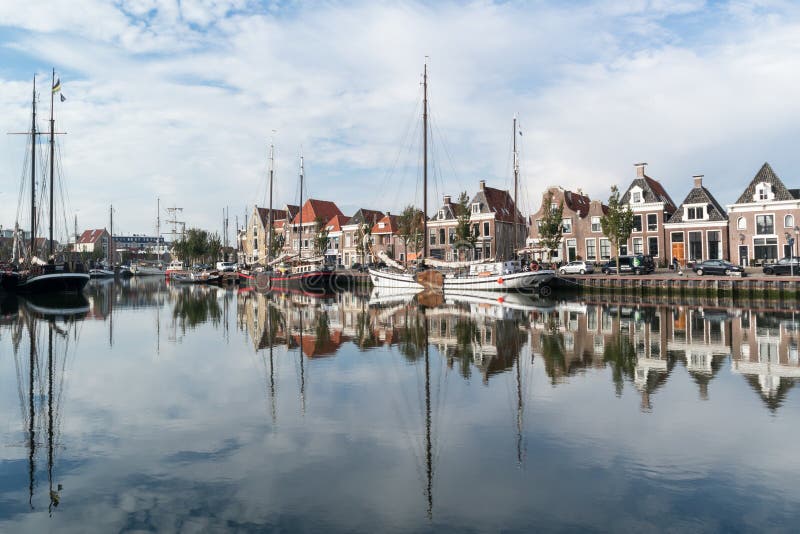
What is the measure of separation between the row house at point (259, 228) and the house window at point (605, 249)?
5953 cm

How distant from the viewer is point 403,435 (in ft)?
31.3

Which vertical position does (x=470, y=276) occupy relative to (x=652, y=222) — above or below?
below

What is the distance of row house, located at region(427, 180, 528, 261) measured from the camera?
69125mm

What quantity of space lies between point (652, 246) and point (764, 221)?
33.5ft

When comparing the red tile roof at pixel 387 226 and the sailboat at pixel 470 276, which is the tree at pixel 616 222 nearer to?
the sailboat at pixel 470 276

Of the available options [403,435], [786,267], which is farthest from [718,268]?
[403,435]

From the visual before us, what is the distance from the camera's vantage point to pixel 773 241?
5081 centimetres

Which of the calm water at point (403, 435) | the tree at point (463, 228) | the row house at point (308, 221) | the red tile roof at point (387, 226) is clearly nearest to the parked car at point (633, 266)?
the tree at point (463, 228)

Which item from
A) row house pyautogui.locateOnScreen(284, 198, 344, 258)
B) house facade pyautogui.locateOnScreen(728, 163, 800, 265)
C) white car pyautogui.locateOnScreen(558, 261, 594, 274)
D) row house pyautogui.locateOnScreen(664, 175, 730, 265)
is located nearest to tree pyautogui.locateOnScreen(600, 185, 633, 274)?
white car pyautogui.locateOnScreen(558, 261, 594, 274)

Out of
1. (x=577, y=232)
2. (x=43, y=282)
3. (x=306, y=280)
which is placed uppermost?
(x=577, y=232)

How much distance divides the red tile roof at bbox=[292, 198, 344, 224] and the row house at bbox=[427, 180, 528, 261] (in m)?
28.9

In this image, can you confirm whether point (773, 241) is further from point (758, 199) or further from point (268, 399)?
point (268, 399)

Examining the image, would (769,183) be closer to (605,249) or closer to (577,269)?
(605,249)

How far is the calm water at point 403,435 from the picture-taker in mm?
6676
